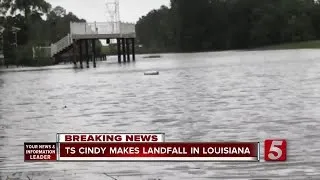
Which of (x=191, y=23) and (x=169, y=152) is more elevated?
(x=191, y=23)

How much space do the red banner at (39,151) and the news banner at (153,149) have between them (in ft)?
0.34

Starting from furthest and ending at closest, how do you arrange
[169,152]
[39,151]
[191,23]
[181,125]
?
[181,125] → [191,23] → [39,151] → [169,152]

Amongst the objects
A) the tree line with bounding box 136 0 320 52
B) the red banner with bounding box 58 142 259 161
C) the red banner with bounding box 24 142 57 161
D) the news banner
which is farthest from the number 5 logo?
the tree line with bounding box 136 0 320 52

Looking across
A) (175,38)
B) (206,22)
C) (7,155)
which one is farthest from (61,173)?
(206,22)

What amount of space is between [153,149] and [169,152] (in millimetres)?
168

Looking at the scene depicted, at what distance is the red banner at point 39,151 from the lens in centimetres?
664

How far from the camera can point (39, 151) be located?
6758 millimetres

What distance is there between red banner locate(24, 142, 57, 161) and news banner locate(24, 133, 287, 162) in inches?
4.1

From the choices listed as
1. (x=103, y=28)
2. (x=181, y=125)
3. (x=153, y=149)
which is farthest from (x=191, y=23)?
(x=103, y=28)

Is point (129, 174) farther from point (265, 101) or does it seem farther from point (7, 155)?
point (265, 101)

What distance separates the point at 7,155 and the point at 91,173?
1981mm

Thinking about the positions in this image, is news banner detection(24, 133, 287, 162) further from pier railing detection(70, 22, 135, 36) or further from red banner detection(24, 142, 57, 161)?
pier railing detection(70, 22, 135, 36)

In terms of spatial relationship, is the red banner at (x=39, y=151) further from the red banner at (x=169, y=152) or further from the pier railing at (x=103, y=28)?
the pier railing at (x=103, y=28)

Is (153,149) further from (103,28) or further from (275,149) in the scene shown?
(103,28)
